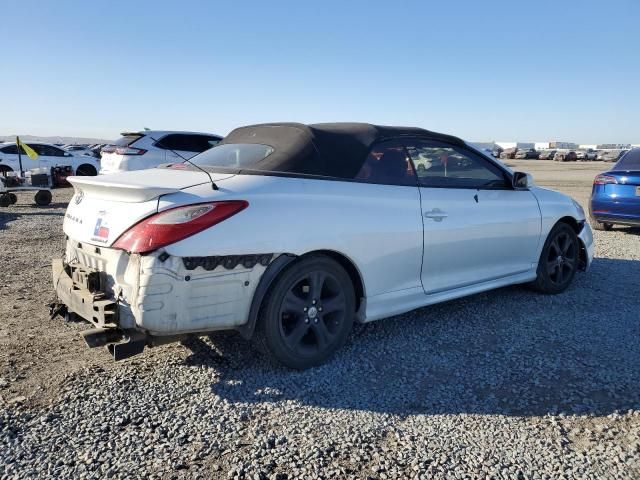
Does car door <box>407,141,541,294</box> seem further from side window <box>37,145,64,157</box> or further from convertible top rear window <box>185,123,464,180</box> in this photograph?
side window <box>37,145,64,157</box>

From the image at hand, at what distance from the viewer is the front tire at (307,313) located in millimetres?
3361

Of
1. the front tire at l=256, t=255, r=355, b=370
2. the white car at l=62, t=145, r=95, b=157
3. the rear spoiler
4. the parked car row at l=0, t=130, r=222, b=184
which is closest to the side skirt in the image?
the front tire at l=256, t=255, r=355, b=370

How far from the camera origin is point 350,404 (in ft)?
10.3

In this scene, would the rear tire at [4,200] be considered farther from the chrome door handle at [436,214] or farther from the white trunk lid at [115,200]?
the chrome door handle at [436,214]

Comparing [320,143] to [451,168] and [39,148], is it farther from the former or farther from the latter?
[39,148]

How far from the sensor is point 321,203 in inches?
139

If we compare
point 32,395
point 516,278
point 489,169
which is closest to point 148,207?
point 32,395

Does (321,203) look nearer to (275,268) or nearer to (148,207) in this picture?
(275,268)

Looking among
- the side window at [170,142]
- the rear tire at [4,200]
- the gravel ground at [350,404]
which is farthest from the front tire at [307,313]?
the rear tire at [4,200]

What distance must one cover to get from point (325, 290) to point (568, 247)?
3262mm

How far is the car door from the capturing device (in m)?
4.23

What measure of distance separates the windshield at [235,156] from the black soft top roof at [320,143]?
57 mm

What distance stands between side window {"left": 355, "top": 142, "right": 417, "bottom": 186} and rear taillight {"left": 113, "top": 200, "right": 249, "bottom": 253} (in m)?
1.21

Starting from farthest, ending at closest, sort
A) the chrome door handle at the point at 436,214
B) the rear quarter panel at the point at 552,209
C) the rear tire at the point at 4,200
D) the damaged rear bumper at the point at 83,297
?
the rear tire at the point at 4,200 < the rear quarter panel at the point at 552,209 < the chrome door handle at the point at 436,214 < the damaged rear bumper at the point at 83,297
